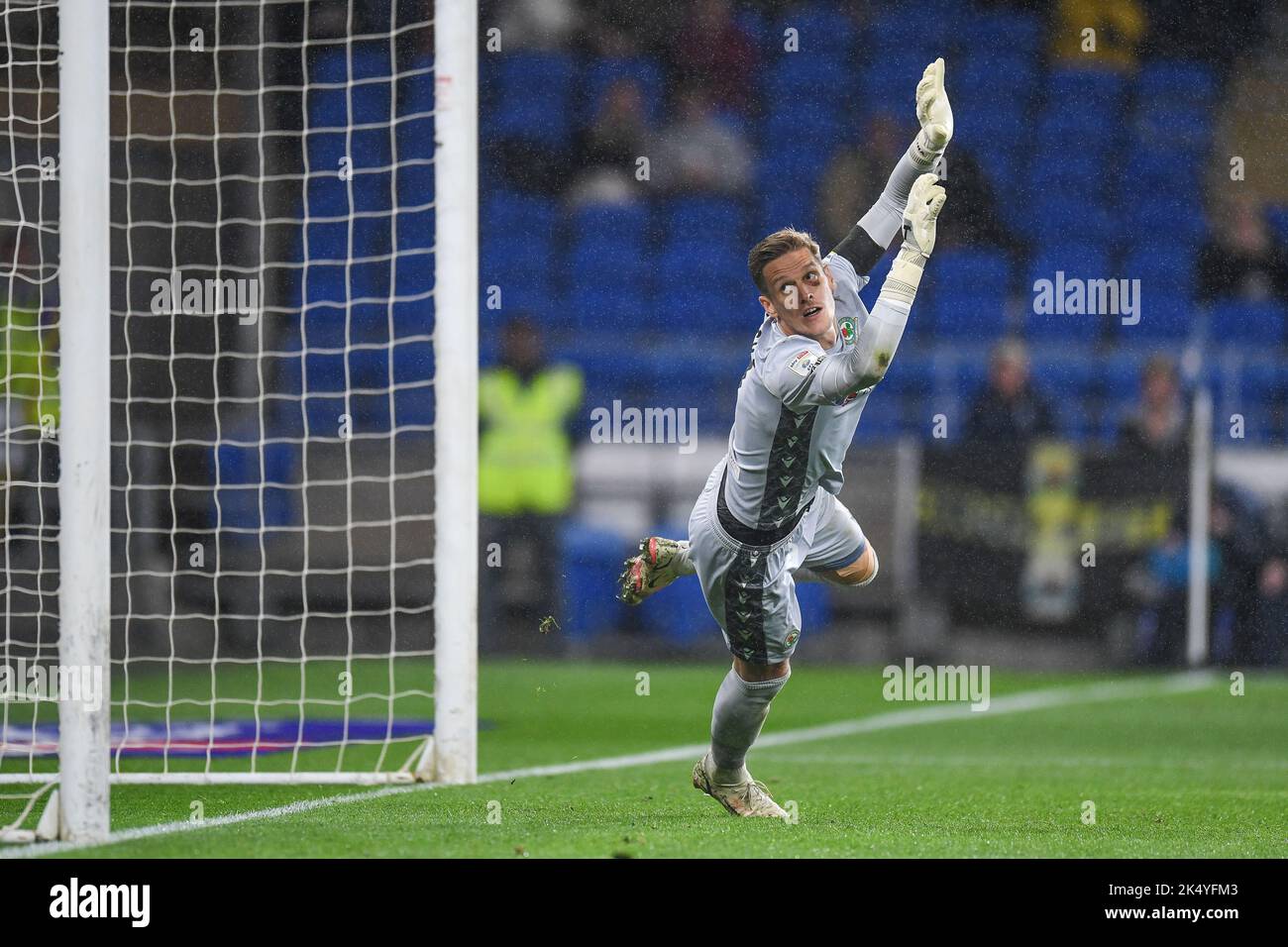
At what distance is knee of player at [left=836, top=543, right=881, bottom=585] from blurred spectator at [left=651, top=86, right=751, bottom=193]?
31.9ft

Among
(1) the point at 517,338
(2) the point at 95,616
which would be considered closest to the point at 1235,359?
(1) the point at 517,338

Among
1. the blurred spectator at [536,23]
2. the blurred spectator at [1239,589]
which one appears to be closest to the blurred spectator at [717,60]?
the blurred spectator at [536,23]

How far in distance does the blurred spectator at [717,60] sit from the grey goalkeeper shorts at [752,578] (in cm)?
1053

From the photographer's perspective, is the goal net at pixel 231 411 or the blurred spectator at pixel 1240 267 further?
the blurred spectator at pixel 1240 267

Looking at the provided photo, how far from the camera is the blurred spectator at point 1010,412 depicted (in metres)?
11.6

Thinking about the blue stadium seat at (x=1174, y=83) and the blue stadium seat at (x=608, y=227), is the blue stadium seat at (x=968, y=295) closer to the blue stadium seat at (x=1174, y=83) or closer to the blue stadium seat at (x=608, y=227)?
the blue stadium seat at (x=608, y=227)

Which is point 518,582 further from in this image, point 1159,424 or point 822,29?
point 822,29

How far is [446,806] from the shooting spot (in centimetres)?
557

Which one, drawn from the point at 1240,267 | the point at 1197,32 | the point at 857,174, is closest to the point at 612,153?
the point at 857,174

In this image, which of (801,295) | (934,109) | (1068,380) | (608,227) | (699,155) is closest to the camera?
(934,109)

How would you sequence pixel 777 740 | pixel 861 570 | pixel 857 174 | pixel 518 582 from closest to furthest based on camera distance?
pixel 861 570 → pixel 777 740 → pixel 518 582 → pixel 857 174

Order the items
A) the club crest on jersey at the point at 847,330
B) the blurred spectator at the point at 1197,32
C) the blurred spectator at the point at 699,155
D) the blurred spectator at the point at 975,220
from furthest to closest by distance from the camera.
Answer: the blurred spectator at the point at 1197,32
the blurred spectator at the point at 699,155
the blurred spectator at the point at 975,220
the club crest on jersey at the point at 847,330

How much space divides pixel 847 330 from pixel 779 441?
0.41m

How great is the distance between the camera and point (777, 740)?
835cm
